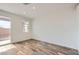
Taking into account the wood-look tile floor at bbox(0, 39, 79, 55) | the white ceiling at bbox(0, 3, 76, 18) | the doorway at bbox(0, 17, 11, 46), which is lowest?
the wood-look tile floor at bbox(0, 39, 79, 55)

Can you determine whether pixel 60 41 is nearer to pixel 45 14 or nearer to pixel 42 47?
pixel 42 47

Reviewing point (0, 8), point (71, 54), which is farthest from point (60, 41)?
point (0, 8)

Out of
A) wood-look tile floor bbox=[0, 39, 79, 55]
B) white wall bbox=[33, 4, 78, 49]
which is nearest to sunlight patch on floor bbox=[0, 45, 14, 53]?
wood-look tile floor bbox=[0, 39, 79, 55]

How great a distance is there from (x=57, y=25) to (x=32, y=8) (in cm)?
50

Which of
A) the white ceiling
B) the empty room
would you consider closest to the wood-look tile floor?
the empty room

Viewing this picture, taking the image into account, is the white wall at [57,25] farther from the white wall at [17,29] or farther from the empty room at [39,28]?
the white wall at [17,29]

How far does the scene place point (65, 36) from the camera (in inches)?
57.6

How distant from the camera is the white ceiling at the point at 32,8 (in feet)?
4.67

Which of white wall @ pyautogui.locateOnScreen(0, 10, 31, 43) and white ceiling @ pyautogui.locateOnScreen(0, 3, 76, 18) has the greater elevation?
white ceiling @ pyautogui.locateOnScreen(0, 3, 76, 18)

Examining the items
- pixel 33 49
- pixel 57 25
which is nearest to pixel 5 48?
pixel 33 49

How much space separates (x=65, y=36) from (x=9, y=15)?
0.98 m

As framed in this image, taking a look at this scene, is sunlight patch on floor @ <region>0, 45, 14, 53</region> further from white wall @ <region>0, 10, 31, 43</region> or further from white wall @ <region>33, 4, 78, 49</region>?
white wall @ <region>33, 4, 78, 49</region>

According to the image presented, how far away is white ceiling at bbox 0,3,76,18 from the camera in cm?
142

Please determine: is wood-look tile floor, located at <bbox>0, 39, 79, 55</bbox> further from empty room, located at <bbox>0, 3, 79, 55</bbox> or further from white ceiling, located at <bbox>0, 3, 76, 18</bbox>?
white ceiling, located at <bbox>0, 3, 76, 18</bbox>
